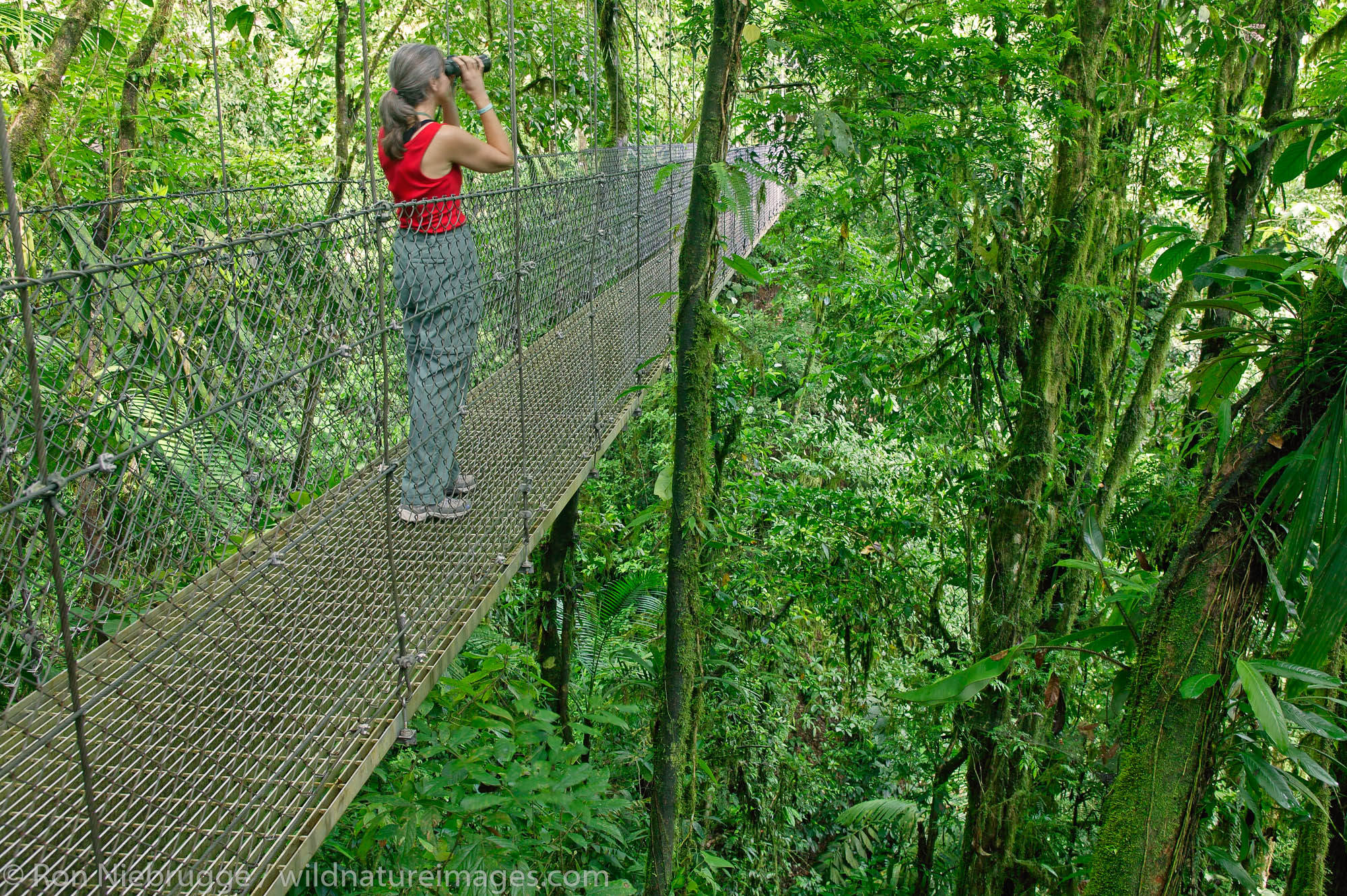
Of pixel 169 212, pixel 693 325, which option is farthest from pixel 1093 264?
pixel 169 212

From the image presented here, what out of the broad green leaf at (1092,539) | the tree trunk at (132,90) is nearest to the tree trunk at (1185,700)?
the broad green leaf at (1092,539)

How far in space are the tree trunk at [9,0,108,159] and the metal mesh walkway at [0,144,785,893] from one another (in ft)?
→ 1.17

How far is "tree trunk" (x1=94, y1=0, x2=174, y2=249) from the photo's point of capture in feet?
9.85

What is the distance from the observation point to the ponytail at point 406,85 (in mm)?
2076

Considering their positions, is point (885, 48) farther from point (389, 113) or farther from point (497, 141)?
point (389, 113)

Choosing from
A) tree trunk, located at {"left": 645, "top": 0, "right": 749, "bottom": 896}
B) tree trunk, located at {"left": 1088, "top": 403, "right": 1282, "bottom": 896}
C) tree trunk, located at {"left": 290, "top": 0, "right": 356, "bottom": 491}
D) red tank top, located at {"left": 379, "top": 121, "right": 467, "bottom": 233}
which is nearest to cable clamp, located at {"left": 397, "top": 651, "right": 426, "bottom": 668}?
tree trunk, located at {"left": 290, "top": 0, "right": 356, "bottom": 491}

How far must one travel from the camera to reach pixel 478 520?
7.28 ft

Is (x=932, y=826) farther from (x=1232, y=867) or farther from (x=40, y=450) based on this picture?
(x=40, y=450)

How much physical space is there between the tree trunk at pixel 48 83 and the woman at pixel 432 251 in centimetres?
113

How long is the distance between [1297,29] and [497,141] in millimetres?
2484

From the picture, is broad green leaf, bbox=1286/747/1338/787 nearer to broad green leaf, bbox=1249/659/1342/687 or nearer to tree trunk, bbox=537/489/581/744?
broad green leaf, bbox=1249/659/1342/687

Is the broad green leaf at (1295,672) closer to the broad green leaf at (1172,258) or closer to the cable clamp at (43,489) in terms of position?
the broad green leaf at (1172,258)

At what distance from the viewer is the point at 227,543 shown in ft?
5.32

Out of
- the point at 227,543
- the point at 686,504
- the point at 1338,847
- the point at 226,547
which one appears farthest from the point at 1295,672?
the point at 226,547
